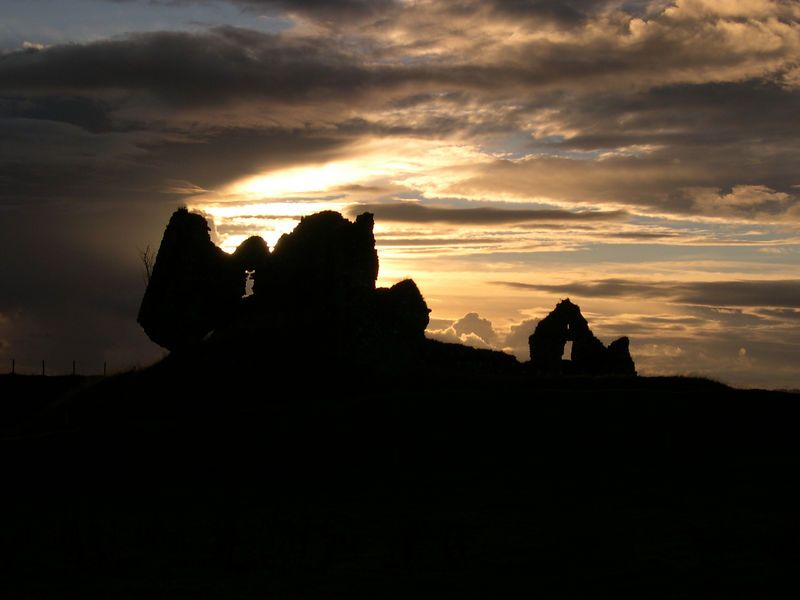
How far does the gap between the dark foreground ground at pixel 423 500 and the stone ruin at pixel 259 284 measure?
697 inches

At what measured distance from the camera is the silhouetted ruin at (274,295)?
47969mm

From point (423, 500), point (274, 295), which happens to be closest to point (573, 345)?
point (274, 295)

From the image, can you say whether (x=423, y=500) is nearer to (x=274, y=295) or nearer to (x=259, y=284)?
(x=274, y=295)

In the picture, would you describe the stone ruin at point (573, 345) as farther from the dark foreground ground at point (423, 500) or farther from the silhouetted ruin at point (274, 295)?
the dark foreground ground at point (423, 500)

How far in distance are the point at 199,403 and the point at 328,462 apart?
761 inches

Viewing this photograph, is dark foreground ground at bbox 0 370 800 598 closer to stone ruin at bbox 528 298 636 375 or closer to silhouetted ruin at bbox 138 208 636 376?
silhouetted ruin at bbox 138 208 636 376

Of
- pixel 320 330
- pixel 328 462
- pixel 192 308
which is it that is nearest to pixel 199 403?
pixel 320 330

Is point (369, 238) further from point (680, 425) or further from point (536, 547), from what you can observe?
point (536, 547)

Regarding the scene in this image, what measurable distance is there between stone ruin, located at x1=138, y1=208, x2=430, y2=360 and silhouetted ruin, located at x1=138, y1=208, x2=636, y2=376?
56 millimetres

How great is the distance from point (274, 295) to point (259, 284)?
1.64 m

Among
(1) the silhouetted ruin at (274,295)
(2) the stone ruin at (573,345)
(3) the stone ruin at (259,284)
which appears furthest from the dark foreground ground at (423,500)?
(2) the stone ruin at (573,345)

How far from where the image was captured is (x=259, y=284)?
54969 millimetres

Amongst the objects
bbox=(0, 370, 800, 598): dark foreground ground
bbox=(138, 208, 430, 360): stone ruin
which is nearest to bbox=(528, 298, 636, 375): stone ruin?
bbox=(138, 208, 430, 360): stone ruin

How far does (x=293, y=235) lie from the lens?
5472 centimetres
